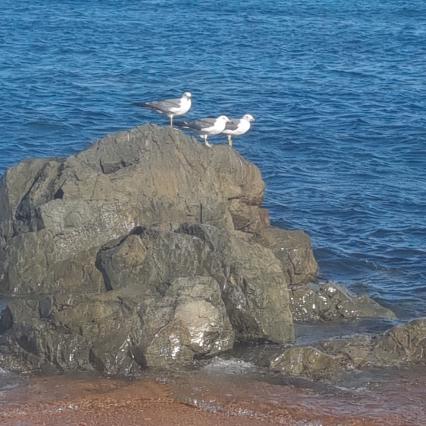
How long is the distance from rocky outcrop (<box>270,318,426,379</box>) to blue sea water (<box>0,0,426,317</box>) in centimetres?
243

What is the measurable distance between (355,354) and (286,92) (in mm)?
18305

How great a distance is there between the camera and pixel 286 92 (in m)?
30.5

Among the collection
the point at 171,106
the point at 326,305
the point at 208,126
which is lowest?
the point at 326,305

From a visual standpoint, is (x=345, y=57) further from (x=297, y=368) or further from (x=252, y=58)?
(x=297, y=368)

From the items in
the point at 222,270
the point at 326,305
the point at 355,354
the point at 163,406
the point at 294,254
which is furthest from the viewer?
the point at 294,254

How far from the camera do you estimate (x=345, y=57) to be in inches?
1394

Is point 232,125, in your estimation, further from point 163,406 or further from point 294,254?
point 163,406

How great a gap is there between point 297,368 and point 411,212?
8.77m

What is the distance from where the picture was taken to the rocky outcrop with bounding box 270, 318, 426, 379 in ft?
41.2

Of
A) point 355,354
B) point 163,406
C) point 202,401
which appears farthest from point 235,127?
point 163,406

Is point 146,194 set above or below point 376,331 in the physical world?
above

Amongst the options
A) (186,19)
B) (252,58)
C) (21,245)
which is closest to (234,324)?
(21,245)

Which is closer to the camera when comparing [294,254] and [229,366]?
[229,366]

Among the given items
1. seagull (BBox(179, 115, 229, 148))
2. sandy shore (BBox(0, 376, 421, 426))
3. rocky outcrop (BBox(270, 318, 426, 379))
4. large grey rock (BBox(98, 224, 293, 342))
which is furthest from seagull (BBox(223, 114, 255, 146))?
sandy shore (BBox(0, 376, 421, 426))
